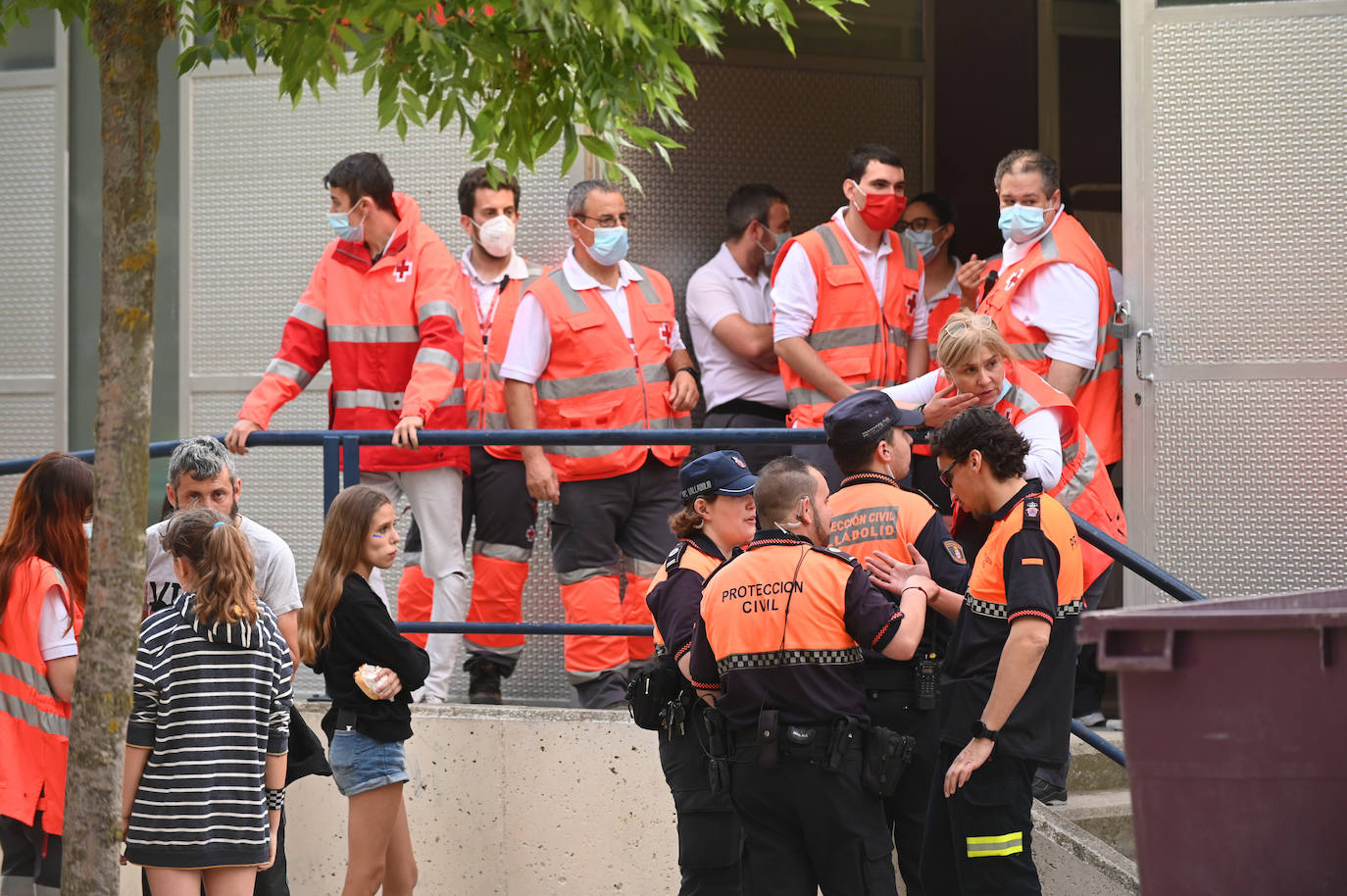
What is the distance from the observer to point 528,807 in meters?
6.63

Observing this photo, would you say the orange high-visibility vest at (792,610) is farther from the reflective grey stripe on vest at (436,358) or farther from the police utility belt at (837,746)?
the reflective grey stripe on vest at (436,358)

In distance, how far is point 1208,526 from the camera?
699 cm

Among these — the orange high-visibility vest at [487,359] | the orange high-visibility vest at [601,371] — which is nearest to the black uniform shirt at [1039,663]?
the orange high-visibility vest at [601,371]

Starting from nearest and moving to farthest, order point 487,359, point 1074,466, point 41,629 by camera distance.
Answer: point 41,629, point 1074,466, point 487,359

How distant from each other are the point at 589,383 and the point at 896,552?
7.79 ft

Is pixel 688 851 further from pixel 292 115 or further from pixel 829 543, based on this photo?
pixel 292 115

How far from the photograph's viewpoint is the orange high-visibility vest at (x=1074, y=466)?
562cm

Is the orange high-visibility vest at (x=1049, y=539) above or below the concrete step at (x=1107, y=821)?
above

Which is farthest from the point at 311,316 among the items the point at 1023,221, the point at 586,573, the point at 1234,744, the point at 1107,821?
the point at 1234,744

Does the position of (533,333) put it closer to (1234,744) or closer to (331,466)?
(331,466)

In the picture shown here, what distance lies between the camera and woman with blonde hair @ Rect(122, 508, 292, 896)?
4840 millimetres

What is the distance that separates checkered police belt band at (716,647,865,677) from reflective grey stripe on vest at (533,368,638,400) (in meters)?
2.59

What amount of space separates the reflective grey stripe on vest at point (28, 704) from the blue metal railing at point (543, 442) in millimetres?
1280

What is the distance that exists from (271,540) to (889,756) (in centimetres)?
230
